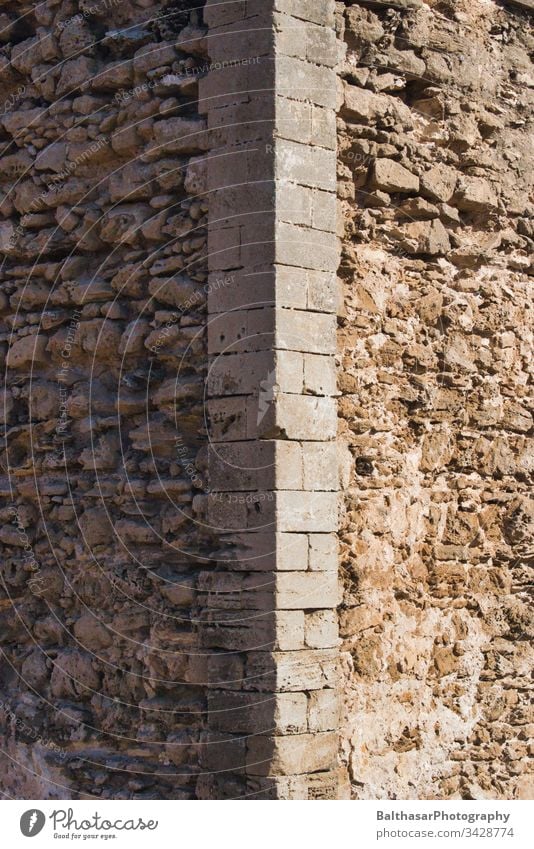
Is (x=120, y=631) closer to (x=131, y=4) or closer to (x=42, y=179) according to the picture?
(x=42, y=179)

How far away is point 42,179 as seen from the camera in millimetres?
6680

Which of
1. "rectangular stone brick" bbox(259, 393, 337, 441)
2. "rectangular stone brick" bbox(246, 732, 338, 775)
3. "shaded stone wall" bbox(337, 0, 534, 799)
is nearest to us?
"rectangular stone brick" bbox(246, 732, 338, 775)

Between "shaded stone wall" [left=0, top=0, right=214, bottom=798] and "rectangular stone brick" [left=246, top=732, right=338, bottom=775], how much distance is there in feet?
1.02

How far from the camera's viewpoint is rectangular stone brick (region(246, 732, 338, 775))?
5.68 m

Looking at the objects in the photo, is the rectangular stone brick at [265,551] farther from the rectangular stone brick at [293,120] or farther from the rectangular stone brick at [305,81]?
the rectangular stone brick at [305,81]

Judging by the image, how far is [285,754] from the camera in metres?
5.70

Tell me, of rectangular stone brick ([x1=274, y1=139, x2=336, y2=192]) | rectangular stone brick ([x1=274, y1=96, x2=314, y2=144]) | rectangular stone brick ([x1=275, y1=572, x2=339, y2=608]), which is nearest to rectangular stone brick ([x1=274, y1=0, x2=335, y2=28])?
rectangular stone brick ([x1=274, y1=96, x2=314, y2=144])

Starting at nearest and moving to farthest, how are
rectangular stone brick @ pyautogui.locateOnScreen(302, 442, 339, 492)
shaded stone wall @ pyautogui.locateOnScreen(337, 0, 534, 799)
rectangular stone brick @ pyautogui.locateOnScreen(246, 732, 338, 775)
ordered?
rectangular stone brick @ pyautogui.locateOnScreen(246, 732, 338, 775), rectangular stone brick @ pyautogui.locateOnScreen(302, 442, 339, 492), shaded stone wall @ pyautogui.locateOnScreen(337, 0, 534, 799)

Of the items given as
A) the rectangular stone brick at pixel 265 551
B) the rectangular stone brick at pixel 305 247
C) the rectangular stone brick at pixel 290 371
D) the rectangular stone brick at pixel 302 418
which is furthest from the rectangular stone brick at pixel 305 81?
the rectangular stone brick at pixel 265 551

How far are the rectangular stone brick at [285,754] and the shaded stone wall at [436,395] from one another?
282mm

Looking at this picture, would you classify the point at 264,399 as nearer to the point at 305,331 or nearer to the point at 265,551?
the point at 305,331

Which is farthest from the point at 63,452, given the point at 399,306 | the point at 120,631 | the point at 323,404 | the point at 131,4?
the point at 131,4

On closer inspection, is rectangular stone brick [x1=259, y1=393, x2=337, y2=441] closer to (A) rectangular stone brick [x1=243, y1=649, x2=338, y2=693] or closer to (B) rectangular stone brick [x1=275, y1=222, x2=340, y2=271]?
(B) rectangular stone brick [x1=275, y1=222, x2=340, y2=271]

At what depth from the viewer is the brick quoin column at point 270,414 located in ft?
18.9
